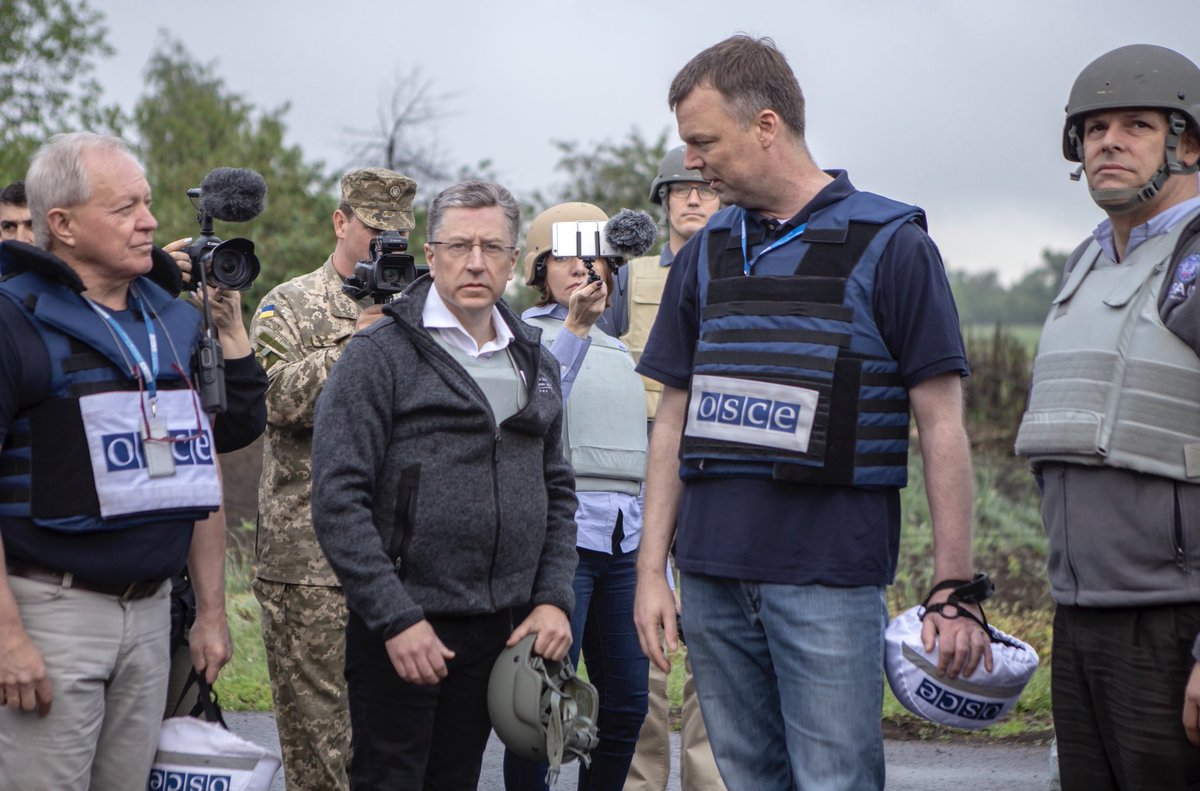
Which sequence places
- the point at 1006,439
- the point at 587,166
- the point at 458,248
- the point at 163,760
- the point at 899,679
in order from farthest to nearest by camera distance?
the point at 587,166, the point at 1006,439, the point at 458,248, the point at 163,760, the point at 899,679

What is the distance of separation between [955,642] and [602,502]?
5.83 ft

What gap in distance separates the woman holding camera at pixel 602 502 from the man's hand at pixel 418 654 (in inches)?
47.0

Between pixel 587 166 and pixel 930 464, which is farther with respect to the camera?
pixel 587 166

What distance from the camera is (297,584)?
4.86 m

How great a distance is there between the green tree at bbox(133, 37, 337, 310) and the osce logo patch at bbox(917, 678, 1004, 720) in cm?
921

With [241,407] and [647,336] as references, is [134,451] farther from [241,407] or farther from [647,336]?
[647,336]

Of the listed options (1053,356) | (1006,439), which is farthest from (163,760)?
(1006,439)

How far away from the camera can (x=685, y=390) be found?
3867mm

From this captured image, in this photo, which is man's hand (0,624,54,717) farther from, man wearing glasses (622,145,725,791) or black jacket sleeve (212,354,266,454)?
man wearing glasses (622,145,725,791)

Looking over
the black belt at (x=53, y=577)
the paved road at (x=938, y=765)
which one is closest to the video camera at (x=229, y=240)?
the black belt at (x=53, y=577)

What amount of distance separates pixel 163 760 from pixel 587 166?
15562 millimetres

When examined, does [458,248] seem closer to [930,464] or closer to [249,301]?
[930,464]

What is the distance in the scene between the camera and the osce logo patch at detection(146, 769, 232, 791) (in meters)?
3.57

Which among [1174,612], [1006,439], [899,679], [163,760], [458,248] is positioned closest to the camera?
[1174,612]
